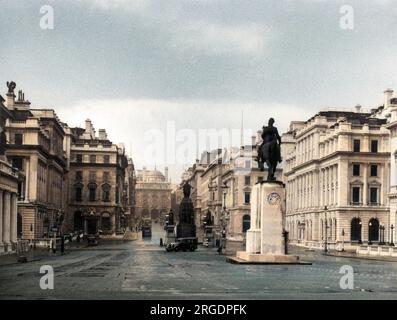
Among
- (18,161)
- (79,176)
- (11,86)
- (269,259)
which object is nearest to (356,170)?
(18,161)

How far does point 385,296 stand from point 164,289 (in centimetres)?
649

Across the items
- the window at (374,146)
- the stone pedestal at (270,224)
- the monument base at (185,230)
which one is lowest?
the monument base at (185,230)

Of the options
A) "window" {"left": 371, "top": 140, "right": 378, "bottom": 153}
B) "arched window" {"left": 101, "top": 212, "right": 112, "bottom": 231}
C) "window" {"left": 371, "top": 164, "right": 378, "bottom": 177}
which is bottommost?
"arched window" {"left": 101, "top": 212, "right": 112, "bottom": 231}

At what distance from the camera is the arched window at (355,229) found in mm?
98375

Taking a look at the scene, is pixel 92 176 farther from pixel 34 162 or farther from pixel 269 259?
pixel 269 259

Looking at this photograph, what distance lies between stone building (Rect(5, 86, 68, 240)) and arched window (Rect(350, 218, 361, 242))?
40.2 metres

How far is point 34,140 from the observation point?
3637 inches

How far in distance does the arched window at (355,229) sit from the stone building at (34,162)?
1582 inches

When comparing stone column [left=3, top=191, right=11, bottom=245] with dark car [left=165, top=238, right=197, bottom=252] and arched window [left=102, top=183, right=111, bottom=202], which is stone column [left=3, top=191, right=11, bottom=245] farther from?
arched window [left=102, top=183, right=111, bottom=202]

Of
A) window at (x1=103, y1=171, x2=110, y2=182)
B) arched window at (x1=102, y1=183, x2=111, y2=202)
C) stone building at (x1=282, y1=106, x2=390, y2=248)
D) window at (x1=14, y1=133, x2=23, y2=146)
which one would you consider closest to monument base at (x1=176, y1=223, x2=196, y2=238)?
stone building at (x1=282, y1=106, x2=390, y2=248)

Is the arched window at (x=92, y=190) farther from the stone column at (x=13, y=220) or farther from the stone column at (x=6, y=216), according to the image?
the stone column at (x=6, y=216)

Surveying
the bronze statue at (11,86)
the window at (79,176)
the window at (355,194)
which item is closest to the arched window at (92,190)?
the window at (79,176)

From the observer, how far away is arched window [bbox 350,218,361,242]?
9838cm
